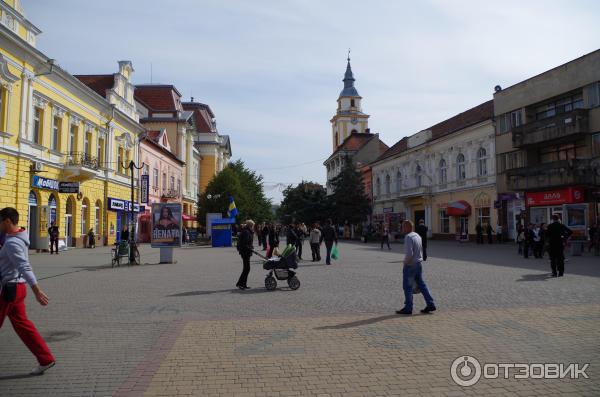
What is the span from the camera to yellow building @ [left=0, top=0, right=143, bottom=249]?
23766 millimetres

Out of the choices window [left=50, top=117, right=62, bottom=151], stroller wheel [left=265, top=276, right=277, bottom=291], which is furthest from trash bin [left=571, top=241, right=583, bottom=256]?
window [left=50, top=117, right=62, bottom=151]

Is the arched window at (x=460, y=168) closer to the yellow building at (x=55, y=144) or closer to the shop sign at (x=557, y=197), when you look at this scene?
the shop sign at (x=557, y=197)

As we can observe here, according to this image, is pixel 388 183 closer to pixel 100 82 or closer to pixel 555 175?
pixel 555 175

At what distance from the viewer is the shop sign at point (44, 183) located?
25.7 m

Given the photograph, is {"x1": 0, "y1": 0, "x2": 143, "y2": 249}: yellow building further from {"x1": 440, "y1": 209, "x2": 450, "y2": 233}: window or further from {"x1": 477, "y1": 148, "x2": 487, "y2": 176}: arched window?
{"x1": 477, "y1": 148, "x2": 487, "y2": 176}: arched window

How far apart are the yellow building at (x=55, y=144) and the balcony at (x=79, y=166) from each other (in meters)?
0.06

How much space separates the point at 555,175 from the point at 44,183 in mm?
31191

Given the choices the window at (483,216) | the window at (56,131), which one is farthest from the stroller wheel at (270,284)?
the window at (483,216)

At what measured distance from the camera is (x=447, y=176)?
46.1m

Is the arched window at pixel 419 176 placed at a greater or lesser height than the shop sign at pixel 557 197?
greater

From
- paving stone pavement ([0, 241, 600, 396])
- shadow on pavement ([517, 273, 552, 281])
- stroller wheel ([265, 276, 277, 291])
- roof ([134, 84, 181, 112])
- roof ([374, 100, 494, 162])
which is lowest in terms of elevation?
paving stone pavement ([0, 241, 600, 396])

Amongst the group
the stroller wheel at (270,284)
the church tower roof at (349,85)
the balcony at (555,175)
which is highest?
the church tower roof at (349,85)

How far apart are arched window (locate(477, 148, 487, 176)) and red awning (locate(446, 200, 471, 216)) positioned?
2906 millimetres

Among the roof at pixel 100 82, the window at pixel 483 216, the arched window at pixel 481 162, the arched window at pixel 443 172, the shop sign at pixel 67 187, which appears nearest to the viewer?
the shop sign at pixel 67 187
